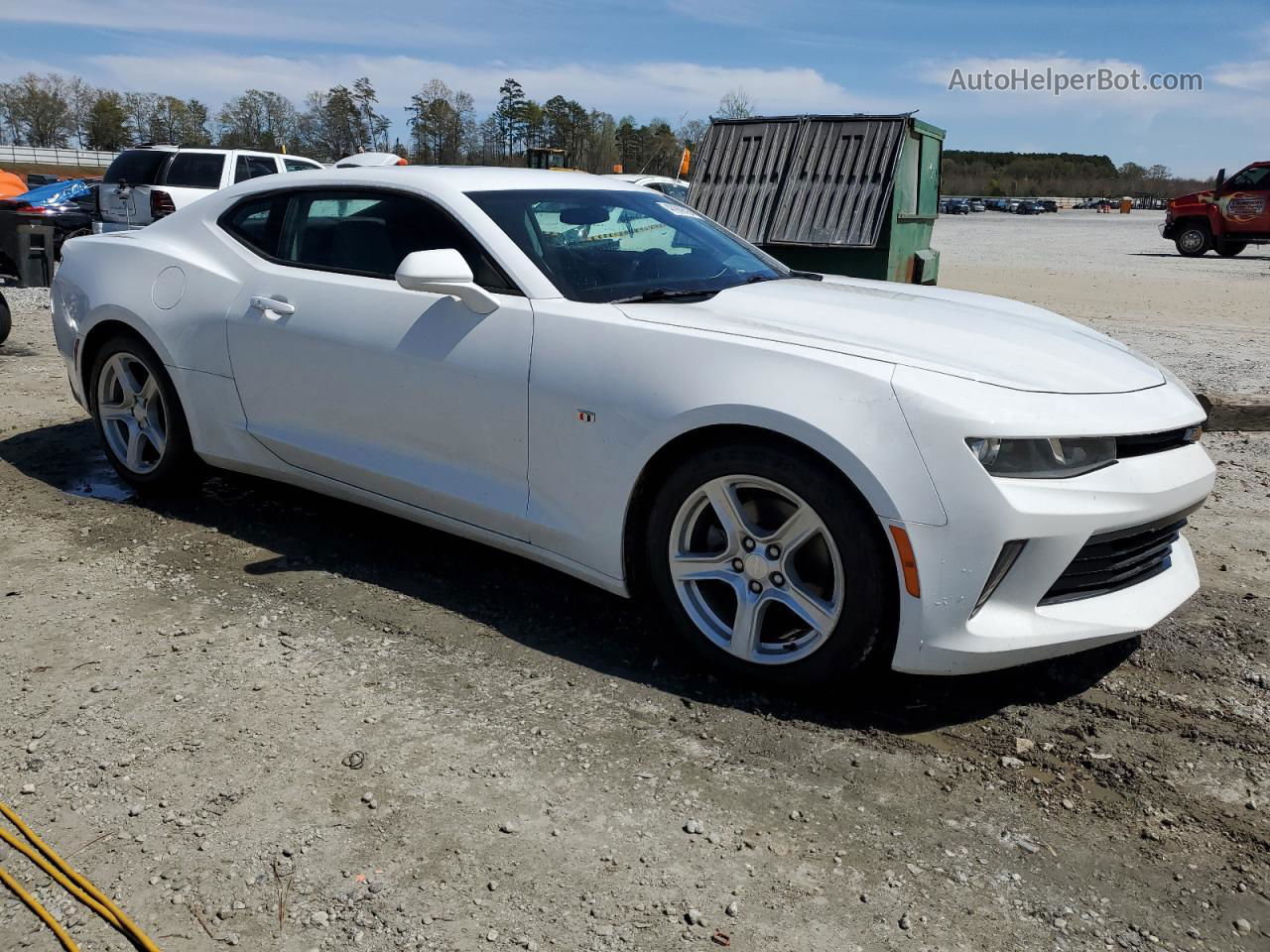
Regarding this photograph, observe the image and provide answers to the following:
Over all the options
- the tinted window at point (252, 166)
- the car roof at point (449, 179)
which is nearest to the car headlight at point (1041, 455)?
the car roof at point (449, 179)

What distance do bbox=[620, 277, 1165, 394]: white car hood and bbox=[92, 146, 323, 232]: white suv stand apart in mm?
12075

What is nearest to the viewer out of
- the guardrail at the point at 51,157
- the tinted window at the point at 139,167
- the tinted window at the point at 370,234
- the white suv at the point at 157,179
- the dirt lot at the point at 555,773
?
the dirt lot at the point at 555,773

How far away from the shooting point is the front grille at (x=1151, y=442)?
2.97 meters

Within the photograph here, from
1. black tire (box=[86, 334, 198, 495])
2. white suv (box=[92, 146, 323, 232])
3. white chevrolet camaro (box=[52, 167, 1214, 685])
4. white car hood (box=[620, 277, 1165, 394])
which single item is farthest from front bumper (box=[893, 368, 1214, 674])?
white suv (box=[92, 146, 323, 232])

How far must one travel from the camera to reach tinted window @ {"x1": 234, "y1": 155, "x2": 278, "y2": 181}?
1485cm

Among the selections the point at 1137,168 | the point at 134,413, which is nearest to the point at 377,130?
the point at 134,413

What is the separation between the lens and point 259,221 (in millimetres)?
4438

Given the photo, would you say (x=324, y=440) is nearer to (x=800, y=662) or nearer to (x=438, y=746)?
(x=438, y=746)

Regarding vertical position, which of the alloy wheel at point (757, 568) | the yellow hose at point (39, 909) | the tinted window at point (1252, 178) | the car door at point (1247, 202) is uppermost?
the tinted window at point (1252, 178)

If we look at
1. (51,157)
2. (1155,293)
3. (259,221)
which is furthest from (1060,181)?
(259,221)

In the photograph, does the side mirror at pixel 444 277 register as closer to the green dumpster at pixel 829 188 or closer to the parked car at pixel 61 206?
the green dumpster at pixel 829 188

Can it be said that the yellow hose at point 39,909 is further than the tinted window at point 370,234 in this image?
No

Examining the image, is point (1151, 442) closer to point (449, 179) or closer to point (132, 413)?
Result: point (449, 179)

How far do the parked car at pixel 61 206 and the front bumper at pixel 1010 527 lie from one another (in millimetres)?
17460
